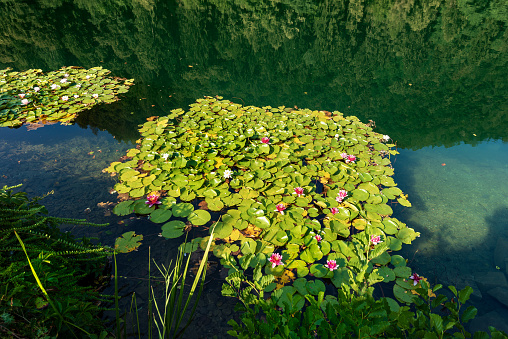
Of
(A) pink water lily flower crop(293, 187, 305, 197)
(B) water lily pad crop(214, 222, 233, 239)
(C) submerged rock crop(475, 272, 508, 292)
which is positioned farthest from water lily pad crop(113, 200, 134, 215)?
(C) submerged rock crop(475, 272, 508, 292)

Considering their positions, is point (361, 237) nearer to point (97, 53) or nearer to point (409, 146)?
point (409, 146)

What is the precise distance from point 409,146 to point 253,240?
3859 mm

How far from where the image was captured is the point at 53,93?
5980mm

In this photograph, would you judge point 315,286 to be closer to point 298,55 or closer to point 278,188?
point 278,188

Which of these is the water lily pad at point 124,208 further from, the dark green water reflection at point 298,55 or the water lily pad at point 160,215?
the dark green water reflection at point 298,55

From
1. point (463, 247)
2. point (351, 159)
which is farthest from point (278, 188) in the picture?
point (463, 247)

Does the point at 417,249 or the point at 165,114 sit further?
the point at 165,114

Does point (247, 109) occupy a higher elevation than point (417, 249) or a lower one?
higher

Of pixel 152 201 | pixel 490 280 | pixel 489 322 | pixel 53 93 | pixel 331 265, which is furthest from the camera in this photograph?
pixel 53 93

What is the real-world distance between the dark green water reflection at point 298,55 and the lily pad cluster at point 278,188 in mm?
1163

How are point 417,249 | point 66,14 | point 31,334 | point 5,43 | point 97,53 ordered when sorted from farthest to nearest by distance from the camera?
point 66,14
point 5,43
point 97,53
point 417,249
point 31,334

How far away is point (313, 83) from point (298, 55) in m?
2.57

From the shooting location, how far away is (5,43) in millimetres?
9633

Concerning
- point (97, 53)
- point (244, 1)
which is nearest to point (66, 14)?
point (97, 53)
